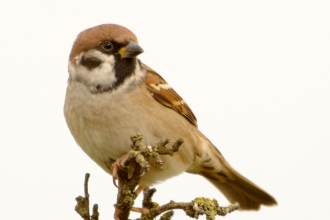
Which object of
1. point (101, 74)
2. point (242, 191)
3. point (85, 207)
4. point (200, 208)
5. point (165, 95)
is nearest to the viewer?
point (200, 208)

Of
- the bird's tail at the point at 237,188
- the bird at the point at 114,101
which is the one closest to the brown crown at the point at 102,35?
the bird at the point at 114,101

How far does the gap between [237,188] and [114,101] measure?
2049 millimetres

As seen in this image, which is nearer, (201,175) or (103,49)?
(103,49)

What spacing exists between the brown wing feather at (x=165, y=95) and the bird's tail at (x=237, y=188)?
51cm

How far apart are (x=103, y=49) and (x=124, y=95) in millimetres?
371

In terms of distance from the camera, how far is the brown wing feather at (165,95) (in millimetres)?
4906

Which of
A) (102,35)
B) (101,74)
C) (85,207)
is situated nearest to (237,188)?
(101,74)

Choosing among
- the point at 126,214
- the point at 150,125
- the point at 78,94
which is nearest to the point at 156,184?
the point at 150,125

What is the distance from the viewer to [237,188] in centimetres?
597

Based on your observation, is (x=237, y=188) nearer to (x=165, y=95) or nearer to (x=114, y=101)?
(x=165, y=95)

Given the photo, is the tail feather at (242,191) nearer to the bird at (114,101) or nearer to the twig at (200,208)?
the bird at (114,101)

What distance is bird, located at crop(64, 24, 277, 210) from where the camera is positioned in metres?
4.38

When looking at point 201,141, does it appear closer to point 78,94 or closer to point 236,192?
point 236,192

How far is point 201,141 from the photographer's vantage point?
5398 mm
